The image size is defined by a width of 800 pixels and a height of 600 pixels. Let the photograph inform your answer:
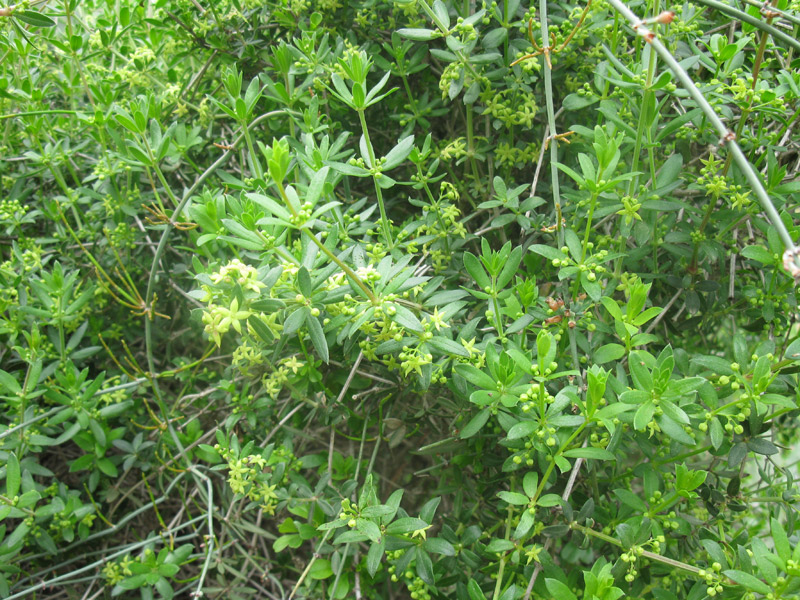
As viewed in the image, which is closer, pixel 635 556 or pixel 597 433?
pixel 635 556

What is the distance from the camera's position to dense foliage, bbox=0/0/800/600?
1.34 m

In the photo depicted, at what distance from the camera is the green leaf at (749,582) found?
47.3 inches

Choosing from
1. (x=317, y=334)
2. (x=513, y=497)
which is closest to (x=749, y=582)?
(x=513, y=497)

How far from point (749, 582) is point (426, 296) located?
0.89m

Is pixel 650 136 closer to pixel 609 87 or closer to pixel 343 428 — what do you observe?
pixel 609 87

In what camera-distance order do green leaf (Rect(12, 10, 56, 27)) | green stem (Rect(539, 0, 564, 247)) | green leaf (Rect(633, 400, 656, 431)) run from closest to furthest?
green leaf (Rect(633, 400, 656, 431)), green stem (Rect(539, 0, 564, 247)), green leaf (Rect(12, 10, 56, 27))

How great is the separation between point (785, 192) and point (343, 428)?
146 cm

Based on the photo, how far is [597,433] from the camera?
148 cm

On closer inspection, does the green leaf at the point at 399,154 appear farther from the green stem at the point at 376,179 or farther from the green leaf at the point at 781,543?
the green leaf at the point at 781,543

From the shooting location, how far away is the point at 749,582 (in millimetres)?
1209

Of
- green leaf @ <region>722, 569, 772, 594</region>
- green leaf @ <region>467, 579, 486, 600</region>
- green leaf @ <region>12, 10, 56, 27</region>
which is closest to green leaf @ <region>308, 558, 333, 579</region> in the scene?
green leaf @ <region>467, 579, 486, 600</region>

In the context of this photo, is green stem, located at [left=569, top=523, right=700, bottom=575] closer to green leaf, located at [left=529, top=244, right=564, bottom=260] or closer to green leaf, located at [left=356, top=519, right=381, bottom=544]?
green leaf, located at [left=356, top=519, right=381, bottom=544]

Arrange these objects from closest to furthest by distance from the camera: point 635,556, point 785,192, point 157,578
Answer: point 635,556 < point 785,192 < point 157,578

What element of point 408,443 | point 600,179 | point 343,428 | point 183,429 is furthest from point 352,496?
point 600,179
